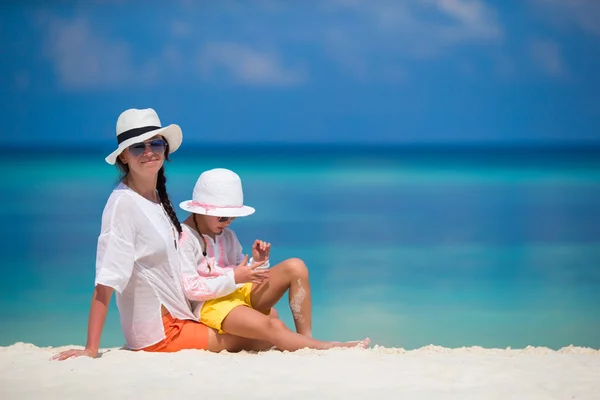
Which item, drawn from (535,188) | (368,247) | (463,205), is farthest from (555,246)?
(535,188)

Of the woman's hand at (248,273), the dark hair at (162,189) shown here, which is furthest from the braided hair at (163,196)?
the woman's hand at (248,273)

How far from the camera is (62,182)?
54.3 ft

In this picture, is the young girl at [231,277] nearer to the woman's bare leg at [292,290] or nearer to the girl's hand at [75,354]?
the woman's bare leg at [292,290]

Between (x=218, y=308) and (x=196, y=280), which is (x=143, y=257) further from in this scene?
(x=218, y=308)

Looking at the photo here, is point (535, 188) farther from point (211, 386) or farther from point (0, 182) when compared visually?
point (211, 386)

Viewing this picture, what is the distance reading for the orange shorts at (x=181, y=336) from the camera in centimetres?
345

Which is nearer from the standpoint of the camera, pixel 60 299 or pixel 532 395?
pixel 532 395

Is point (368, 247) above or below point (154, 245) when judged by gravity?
above

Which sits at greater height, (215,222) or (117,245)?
(215,222)

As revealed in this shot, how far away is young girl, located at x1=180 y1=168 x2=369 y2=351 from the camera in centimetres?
344

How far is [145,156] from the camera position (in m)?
3.38

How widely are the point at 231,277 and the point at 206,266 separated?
0.53 feet

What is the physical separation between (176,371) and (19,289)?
3.46 m

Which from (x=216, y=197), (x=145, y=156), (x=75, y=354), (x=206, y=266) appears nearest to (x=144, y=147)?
(x=145, y=156)
